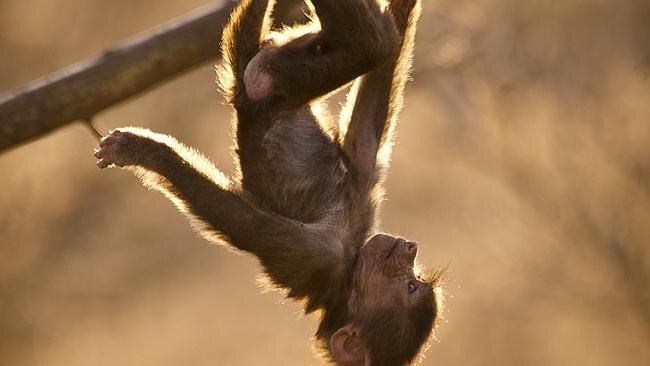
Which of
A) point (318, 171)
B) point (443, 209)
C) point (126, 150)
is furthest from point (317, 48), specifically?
point (443, 209)

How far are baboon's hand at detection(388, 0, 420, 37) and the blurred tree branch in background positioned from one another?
53 cm

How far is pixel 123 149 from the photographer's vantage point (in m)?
3.90

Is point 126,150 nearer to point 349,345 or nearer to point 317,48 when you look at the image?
point 317,48

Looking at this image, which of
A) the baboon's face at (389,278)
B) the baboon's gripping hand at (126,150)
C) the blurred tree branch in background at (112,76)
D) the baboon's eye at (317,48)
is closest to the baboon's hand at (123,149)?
the baboon's gripping hand at (126,150)

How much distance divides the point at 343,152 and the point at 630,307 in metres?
5.72

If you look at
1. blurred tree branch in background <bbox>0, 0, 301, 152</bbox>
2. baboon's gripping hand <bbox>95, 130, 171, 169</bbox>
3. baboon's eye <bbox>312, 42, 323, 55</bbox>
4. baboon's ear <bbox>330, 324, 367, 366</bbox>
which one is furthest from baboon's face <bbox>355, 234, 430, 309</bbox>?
blurred tree branch in background <bbox>0, 0, 301, 152</bbox>

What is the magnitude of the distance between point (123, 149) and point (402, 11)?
1.29m

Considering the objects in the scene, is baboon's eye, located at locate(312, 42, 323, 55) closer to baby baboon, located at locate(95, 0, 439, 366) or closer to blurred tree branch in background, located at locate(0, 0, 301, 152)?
baby baboon, located at locate(95, 0, 439, 366)

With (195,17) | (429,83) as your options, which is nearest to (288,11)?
(195,17)

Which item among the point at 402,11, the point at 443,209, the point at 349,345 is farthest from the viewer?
the point at 443,209

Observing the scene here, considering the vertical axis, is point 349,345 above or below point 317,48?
below

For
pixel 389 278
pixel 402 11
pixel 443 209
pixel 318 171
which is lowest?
pixel 389 278

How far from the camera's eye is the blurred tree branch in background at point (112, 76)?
4320mm

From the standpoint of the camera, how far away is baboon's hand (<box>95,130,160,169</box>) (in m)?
3.88
